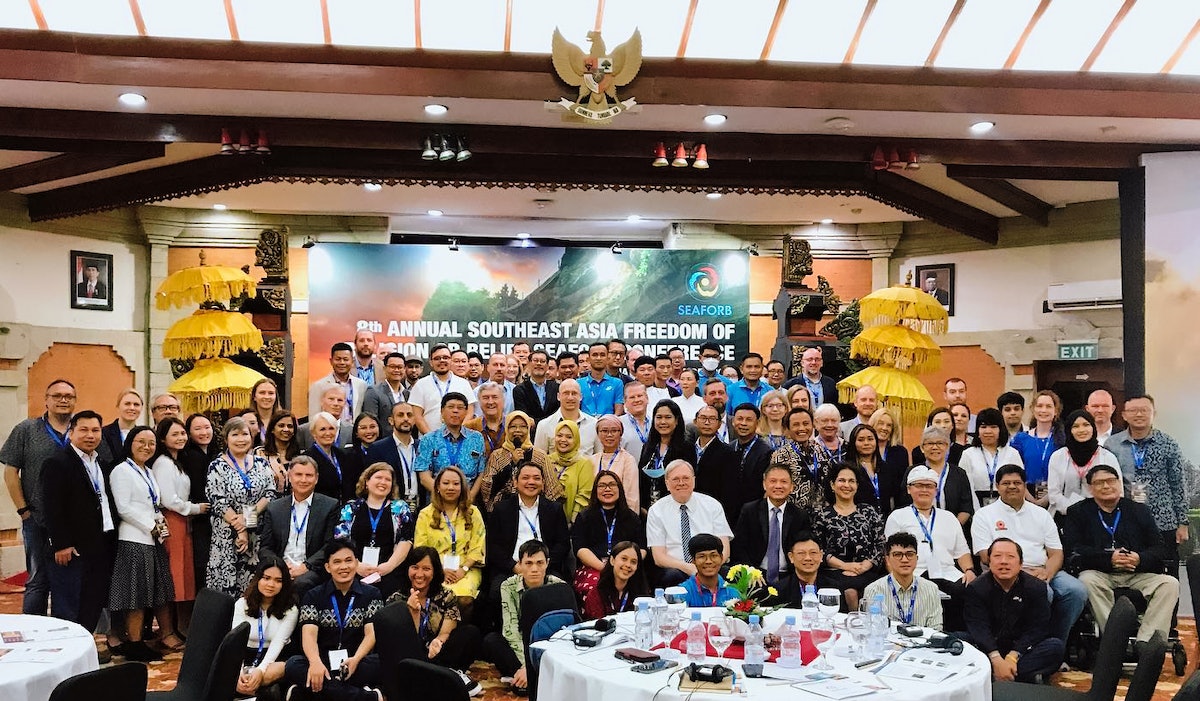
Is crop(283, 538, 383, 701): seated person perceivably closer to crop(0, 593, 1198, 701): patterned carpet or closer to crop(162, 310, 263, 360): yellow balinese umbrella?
crop(0, 593, 1198, 701): patterned carpet

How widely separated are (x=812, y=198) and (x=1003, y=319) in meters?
2.89

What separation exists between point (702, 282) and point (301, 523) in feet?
23.0

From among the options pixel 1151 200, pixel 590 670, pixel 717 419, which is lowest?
pixel 590 670

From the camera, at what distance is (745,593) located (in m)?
4.32

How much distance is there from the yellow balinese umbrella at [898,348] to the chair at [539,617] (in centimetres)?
455

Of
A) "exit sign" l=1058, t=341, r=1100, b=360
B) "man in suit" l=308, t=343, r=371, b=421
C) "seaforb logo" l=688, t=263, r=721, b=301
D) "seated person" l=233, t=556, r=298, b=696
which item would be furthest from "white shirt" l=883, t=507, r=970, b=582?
"seaforb logo" l=688, t=263, r=721, b=301

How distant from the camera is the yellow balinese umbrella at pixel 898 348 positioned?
26.5ft

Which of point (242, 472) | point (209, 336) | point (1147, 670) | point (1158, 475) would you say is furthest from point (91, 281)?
point (1147, 670)

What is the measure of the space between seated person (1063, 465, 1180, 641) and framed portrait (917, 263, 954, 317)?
19.4 ft

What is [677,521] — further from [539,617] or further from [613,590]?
[539,617]

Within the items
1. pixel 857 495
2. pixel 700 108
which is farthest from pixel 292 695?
pixel 700 108

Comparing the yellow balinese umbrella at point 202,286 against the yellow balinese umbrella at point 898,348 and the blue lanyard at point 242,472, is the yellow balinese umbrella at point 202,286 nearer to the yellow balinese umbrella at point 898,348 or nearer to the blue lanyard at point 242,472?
the blue lanyard at point 242,472

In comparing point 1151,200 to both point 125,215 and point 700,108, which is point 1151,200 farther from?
point 125,215

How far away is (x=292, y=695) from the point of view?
4984 mm
